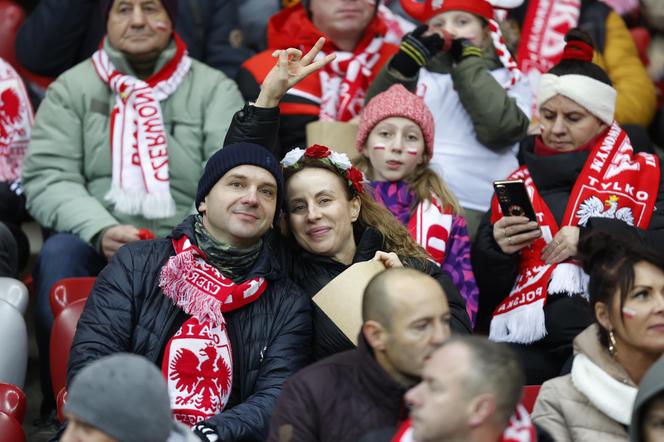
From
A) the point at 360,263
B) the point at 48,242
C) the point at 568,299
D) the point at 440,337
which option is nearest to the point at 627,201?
the point at 568,299

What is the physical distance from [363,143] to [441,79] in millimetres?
593

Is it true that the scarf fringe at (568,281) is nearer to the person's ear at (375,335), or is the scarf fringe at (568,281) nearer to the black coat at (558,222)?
the black coat at (558,222)

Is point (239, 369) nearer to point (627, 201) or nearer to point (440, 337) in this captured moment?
point (440, 337)

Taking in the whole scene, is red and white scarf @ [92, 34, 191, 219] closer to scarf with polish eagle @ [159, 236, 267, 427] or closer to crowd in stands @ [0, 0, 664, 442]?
crowd in stands @ [0, 0, 664, 442]

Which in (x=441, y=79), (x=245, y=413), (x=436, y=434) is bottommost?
(x=245, y=413)

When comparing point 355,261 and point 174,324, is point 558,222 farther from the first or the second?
point 174,324

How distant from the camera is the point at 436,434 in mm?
2904

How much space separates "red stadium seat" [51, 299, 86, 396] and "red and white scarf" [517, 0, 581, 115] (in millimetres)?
2696

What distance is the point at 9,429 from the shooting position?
11.9 ft

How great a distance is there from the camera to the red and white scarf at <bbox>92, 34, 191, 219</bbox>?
5023mm

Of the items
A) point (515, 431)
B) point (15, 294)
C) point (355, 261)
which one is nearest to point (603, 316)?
point (515, 431)

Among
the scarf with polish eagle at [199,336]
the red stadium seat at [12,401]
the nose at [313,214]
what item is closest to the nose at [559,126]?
the nose at [313,214]

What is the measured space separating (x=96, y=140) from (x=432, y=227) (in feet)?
4.94

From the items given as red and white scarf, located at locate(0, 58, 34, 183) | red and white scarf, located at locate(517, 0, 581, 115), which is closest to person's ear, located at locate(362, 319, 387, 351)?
red and white scarf, located at locate(0, 58, 34, 183)
